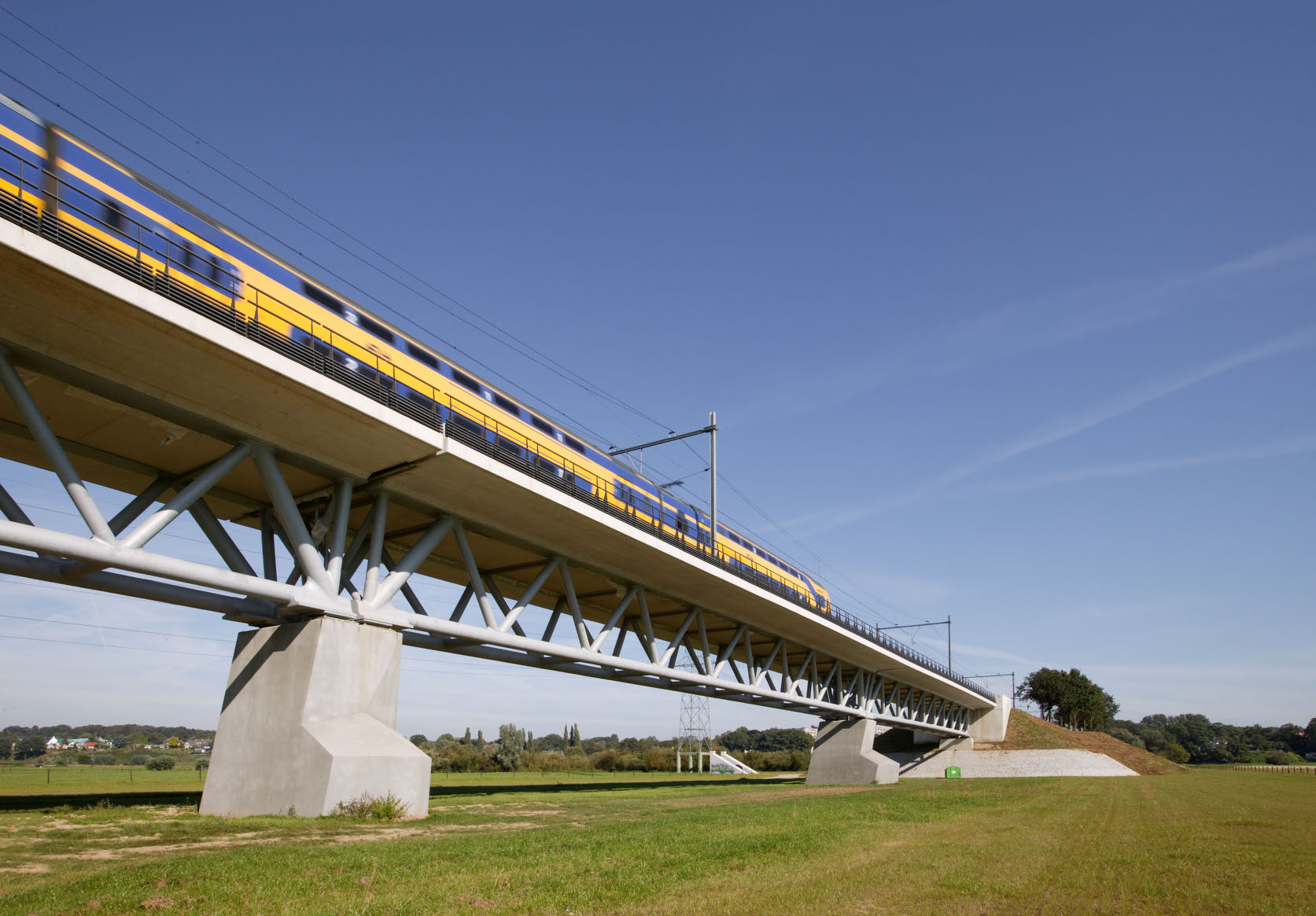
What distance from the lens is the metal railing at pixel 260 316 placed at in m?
15.7

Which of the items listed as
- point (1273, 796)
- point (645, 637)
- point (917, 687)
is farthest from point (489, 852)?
point (917, 687)

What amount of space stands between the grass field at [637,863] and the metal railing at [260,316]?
9.76 metres

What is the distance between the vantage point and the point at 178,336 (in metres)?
16.9

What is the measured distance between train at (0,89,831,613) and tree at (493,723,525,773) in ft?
189

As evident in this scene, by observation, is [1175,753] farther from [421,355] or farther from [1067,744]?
[421,355]

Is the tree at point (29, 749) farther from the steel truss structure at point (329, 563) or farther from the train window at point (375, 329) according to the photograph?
the train window at point (375, 329)

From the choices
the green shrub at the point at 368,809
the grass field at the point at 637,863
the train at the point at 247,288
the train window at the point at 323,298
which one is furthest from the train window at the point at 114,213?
the green shrub at the point at 368,809

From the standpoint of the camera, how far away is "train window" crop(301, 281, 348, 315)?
22.3 metres

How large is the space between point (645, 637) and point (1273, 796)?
3056 cm

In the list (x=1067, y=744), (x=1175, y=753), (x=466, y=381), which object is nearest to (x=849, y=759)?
(x=1067, y=744)

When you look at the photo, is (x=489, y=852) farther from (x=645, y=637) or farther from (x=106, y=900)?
(x=645, y=637)

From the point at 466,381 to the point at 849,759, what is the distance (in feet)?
137

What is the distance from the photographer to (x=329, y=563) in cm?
2269

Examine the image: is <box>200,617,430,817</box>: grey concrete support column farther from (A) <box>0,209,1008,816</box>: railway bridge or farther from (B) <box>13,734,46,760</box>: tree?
(B) <box>13,734,46,760</box>: tree
